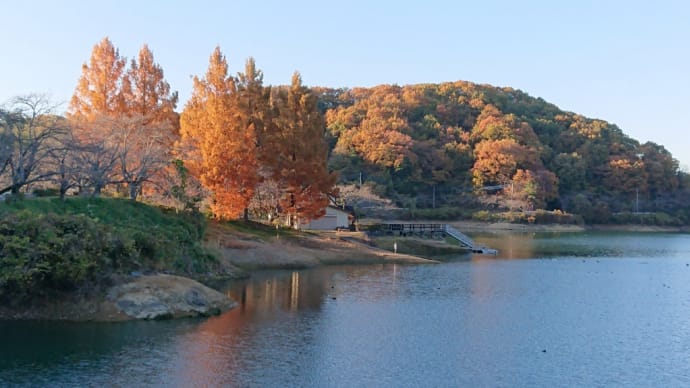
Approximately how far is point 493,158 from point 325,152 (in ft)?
193

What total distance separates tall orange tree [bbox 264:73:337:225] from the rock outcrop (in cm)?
2276

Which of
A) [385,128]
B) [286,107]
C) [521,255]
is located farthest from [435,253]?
[385,128]

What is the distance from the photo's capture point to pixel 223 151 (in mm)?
45625

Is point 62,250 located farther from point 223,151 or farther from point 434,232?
point 434,232

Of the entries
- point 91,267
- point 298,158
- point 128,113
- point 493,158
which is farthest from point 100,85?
point 493,158

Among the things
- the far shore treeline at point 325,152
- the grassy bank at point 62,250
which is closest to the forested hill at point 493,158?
the far shore treeline at point 325,152

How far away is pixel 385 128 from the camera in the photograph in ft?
367

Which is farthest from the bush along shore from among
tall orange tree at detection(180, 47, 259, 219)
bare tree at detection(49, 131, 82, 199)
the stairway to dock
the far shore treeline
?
the stairway to dock

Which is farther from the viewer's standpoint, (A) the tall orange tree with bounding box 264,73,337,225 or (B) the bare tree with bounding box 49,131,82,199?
(A) the tall orange tree with bounding box 264,73,337,225

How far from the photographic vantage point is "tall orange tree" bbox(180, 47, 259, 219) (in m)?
45.6

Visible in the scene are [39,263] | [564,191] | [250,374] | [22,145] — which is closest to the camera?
[250,374]

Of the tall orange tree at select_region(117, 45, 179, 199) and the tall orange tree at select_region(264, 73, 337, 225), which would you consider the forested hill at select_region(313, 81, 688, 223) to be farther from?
the tall orange tree at select_region(117, 45, 179, 199)

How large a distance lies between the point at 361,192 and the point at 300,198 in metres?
30.2

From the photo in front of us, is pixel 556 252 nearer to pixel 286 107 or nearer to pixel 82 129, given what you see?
pixel 286 107
